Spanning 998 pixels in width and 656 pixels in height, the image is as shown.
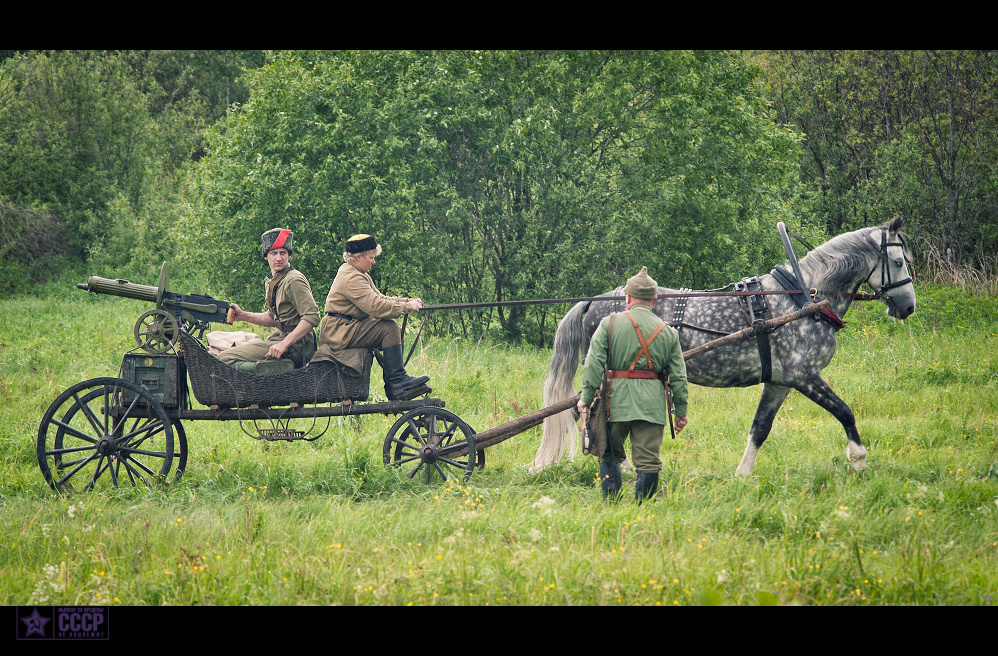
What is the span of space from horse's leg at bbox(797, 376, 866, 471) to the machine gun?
5.13m

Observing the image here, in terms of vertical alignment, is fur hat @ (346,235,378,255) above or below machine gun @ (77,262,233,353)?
above

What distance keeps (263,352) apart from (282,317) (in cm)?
35

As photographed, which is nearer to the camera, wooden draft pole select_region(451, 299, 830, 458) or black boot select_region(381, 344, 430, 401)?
wooden draft pole select_region(451, 299, 830, 458)

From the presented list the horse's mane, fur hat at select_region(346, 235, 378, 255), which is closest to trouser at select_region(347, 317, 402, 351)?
fur hat at select_region(346, 235, 378, 255)

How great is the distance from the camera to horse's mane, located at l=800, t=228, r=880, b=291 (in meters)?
6.97

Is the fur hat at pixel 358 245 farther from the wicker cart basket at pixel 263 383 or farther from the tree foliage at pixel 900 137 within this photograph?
the tree foliage at pixel 900 137

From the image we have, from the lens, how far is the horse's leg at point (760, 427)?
22.4ft

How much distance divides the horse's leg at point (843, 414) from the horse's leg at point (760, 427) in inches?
11.2

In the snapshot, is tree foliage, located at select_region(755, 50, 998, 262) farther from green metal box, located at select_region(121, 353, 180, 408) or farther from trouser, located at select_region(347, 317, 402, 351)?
green metal box, located at select_region(121, 353, 180, 408)

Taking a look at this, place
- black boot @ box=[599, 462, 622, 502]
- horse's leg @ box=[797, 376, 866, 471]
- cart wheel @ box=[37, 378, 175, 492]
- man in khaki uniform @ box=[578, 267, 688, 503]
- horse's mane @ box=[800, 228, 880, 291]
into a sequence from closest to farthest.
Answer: man in khaki uniform @ box=[578, 267, 688, 503] → black boot @ box=[599, 462, 622, 502] → cart wheel @ box=[37, 378, 175, 492] → horse's leg @ box=[797, 376, 866, 471] → horse's mane @ box=[800, 228, 880, 291]

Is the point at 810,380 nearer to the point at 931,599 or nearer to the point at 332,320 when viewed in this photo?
the point at 931,599

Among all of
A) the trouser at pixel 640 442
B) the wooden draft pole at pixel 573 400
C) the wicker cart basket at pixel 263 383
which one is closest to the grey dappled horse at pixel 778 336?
the wooden draft pole at pixel 573 400

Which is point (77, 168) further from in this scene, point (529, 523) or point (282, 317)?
point (529, 523)

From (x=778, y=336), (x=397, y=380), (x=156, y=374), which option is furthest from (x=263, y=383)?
(x=778, y=336)
